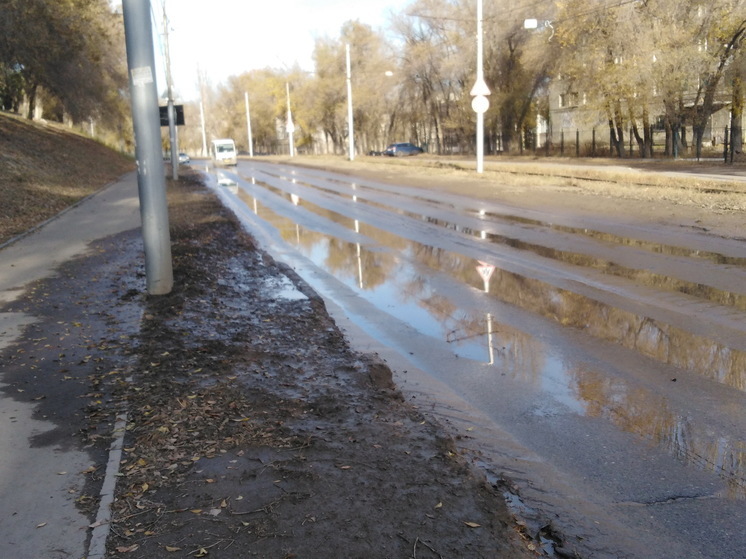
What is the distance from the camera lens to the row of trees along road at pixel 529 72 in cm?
3359

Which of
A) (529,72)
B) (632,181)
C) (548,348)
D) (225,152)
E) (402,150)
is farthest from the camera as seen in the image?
(402,150)

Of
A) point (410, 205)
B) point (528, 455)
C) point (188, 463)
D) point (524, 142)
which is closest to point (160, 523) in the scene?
point (188, 463)

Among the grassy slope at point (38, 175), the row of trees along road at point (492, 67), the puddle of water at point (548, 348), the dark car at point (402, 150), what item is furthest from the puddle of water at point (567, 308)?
the dark car at point (402, 150)

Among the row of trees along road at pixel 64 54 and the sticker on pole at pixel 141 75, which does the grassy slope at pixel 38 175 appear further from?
the sticker on pole at pixel 141 75

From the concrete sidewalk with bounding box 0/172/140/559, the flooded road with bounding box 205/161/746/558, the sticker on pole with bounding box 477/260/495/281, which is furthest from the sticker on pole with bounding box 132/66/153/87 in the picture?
the sticker on pole with bounding box 477/260/495/281

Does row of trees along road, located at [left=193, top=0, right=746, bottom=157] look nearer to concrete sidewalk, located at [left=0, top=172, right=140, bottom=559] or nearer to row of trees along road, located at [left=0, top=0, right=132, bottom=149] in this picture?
row of trees along road, located at [left=0, top=0, right=132, bottom=149]

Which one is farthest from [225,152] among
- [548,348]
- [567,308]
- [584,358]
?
[584,358]

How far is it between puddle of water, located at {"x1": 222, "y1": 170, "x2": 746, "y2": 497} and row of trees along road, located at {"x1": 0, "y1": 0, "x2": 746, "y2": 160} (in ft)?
65.8

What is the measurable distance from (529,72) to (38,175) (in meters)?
34.4

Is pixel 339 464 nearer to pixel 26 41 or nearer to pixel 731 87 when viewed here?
pixel 26 41

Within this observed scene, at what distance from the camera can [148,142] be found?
8.77m

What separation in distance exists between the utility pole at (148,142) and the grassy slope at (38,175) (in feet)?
22.9

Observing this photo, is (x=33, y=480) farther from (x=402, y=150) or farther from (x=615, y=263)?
(x=402, y=150)

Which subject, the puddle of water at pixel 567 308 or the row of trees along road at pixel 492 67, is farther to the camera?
the row of trees along road at pixel 492 67
